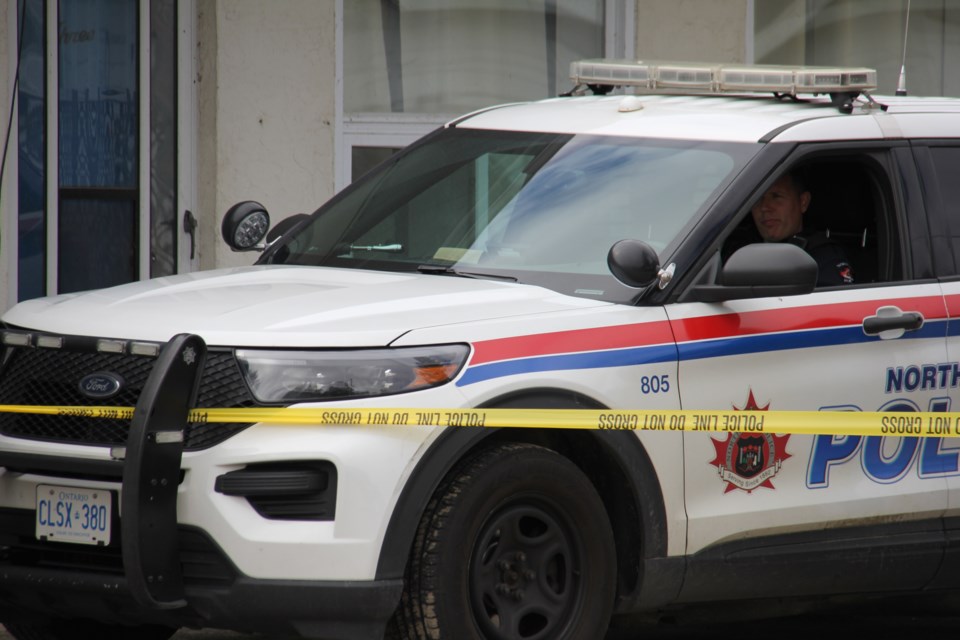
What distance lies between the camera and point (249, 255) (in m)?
10.0

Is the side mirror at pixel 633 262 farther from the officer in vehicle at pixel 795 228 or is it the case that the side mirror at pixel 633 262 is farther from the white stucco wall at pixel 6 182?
the white stucco wall at pixel 6 182

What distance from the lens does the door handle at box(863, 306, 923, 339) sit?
5426mm

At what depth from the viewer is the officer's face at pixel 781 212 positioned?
5895mm

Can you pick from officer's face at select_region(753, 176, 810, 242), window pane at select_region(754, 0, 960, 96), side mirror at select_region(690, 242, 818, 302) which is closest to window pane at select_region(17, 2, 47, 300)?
window pane at select_region(754, 0, 960, 96)

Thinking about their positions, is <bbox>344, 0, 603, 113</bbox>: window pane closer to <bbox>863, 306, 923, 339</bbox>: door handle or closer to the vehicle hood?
the vehicle hood

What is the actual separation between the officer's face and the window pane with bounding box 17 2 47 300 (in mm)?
4948

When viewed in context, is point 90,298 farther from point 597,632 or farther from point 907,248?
point 907,248

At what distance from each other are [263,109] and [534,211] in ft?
16.1

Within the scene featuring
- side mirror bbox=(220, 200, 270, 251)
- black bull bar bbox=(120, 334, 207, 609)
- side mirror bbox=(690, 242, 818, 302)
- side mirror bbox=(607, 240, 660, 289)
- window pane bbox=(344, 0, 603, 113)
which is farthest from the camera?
window pane bbox=(344, 0, 603, 113)

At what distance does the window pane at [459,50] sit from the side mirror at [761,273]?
564 centimetres

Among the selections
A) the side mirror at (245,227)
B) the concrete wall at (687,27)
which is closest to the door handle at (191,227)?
the concrete wall at (687,27)

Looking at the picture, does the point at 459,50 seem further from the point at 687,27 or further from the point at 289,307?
the point at 289,307

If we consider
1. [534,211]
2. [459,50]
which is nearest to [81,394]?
[534,211]

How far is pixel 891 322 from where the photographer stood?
546cm
